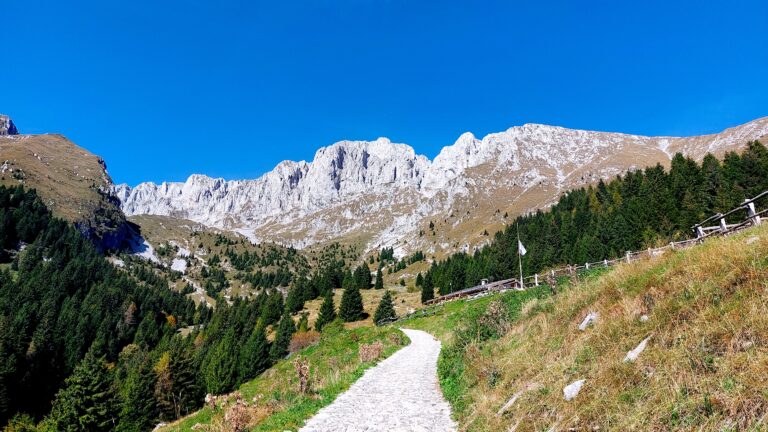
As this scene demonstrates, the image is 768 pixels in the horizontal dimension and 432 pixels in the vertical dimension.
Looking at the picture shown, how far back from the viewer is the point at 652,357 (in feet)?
21.1

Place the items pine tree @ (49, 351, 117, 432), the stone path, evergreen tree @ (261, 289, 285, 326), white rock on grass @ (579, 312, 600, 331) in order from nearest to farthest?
1. white rock on grass @ (579, 312, 600, 331)
2. the stone path
3. pine tree @ (49, 351, 117, 432)
4. evergreen tree @ (261, 289, 285, 326)

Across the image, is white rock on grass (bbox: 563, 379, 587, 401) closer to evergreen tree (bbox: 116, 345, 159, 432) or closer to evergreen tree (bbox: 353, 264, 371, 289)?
evergreen tree (bbox: 116, 345, 159, 432)

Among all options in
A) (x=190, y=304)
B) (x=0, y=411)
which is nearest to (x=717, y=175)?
(x=0, y=411)

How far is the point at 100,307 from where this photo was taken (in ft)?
452

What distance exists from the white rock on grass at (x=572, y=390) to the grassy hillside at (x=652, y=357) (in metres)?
0.12

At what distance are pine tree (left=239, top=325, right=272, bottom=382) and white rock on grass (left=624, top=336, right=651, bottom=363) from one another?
77.8m

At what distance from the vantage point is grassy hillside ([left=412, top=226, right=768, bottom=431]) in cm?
495

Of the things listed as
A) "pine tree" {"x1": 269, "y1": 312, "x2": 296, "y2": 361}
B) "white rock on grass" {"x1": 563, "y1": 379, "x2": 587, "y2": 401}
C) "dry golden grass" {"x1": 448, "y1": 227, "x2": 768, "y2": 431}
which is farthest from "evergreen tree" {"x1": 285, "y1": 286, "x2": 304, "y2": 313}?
"white rock on grass" {"x1": 563, "y1": 379, "x2": 587, "y2": 401}

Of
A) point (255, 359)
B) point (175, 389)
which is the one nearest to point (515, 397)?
point (175, 389)

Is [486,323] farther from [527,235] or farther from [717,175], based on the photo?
[527,235]

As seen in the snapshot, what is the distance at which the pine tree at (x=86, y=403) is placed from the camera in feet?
145

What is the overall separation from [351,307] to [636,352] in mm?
79217

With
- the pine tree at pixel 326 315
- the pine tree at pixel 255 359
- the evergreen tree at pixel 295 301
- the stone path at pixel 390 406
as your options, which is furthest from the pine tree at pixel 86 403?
the evergreen tree at pixel 295 301

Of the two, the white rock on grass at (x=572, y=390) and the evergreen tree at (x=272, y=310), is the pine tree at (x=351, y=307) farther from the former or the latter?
the white rock on grass at (x=572, y=390)
